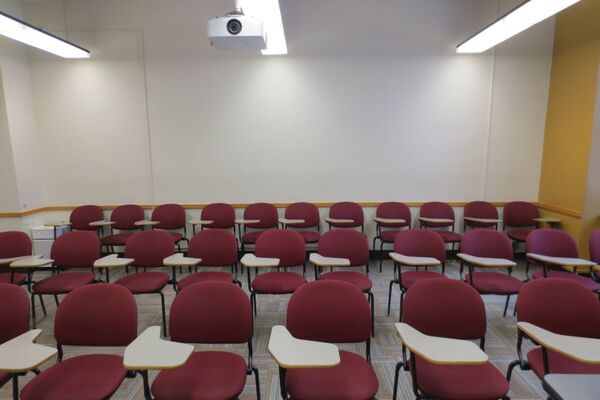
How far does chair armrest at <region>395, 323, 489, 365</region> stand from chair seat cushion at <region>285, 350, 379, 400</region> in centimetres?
27

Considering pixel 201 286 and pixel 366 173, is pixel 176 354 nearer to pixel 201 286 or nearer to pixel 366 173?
pixel 201 286

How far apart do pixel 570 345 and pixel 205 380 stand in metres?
1.80

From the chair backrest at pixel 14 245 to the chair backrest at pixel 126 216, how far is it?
1.31 meters

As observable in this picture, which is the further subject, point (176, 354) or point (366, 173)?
point (366, 173)

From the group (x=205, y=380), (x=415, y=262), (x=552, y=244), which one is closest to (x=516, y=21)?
(x=552, y=244)

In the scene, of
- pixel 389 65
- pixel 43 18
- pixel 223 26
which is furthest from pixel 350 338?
pixel 43 18

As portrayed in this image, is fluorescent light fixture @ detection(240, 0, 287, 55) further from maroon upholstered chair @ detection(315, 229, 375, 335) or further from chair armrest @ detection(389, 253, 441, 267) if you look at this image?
chair armrest @ detection(389, 253, 441, 267)

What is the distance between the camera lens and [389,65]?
4633 mm

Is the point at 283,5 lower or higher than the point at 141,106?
higher

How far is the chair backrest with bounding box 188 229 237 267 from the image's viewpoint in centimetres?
322

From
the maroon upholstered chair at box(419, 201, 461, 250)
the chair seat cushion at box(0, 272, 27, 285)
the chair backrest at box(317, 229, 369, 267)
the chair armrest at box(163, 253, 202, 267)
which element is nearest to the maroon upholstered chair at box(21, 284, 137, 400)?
the chair armrest at box(163, 253, 202, 267)

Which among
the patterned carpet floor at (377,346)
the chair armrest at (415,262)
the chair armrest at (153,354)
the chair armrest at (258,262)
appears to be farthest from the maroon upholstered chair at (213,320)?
the chair armrest at (415,262)

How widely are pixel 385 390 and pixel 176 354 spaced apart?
1467mm

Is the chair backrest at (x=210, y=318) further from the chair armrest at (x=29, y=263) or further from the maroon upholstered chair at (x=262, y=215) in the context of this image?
the maroon upholstered chair at (x=262, y=215)
